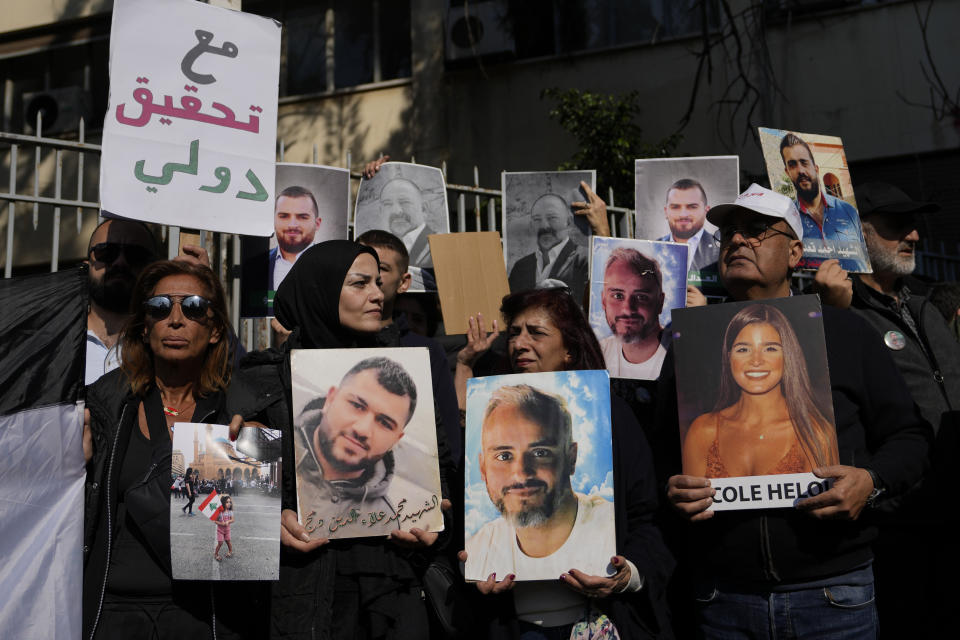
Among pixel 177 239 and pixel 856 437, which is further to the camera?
pixel 177 239

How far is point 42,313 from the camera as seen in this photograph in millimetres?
2967

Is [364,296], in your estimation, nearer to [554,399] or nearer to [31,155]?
[554,399]

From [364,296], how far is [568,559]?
112cm

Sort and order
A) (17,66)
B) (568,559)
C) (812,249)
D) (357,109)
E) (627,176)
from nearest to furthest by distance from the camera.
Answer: (568,559) < (812,249) < (627,176) < (357,109) < (17,66)

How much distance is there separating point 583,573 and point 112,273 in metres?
2.50

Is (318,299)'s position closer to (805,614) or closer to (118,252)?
(118,252)

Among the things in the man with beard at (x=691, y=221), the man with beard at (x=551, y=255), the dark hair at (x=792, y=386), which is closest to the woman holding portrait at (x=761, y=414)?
the dark hair at (x=792, y=386)

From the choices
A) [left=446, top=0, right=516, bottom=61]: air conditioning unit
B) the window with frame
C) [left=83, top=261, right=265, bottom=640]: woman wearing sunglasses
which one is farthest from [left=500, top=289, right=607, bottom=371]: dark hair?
the window with frame

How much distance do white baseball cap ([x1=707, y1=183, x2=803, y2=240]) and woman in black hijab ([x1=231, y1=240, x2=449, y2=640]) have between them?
4.52ft

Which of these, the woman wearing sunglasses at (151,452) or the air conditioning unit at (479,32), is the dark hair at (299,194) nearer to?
the woman wearing sunglasses at (151,452)

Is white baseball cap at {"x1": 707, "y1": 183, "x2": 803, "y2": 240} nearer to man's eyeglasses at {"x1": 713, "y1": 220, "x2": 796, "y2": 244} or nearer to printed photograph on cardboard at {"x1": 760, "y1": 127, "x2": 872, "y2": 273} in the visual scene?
man's eyeglasses at {"x1": 713, "y1": 220, "x2": 796, "y2": 244}

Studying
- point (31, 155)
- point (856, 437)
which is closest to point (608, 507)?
point (856, 437)

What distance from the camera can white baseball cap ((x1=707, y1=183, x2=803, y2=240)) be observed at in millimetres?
3439

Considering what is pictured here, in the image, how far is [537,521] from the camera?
2871 millimetres
